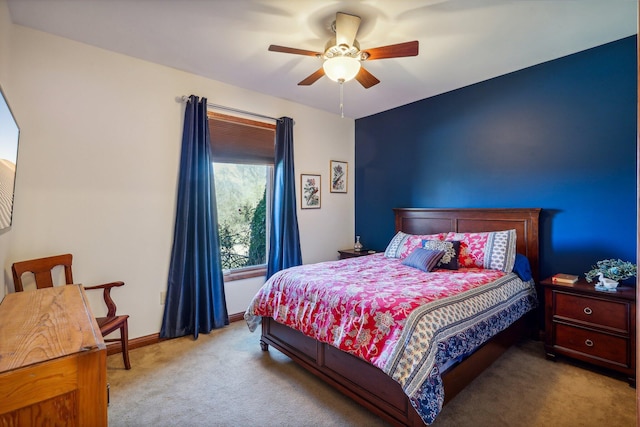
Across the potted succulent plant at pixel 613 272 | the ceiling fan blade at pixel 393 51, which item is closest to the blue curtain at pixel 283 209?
the ceiling fan blade at pixel 393 51

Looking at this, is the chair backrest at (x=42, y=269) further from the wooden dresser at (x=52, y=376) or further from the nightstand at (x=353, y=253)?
the nightstand at (x=353, y=253)

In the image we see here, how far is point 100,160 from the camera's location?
2.78 meters

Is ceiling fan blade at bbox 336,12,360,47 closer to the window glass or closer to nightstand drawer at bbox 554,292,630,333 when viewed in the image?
the window glass

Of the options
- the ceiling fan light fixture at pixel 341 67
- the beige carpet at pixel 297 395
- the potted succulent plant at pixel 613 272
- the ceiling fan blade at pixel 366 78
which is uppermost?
the ceiling fan blade at pixel 366 78

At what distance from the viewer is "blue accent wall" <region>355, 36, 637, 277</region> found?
269 centimetres

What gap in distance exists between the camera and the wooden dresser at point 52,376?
0.85 meters

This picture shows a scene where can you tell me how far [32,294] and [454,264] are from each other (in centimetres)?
319

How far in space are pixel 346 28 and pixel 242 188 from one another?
226cm

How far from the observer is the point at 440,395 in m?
1.64

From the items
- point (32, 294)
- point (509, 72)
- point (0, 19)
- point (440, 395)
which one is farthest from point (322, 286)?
point (509, 72)

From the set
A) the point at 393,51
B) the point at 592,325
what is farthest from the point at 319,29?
the point at 592,325

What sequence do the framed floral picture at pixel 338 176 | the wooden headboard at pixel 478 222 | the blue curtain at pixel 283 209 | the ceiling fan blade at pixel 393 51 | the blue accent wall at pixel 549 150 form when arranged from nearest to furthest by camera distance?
the ceiling fan blade at pixel 393 51 → the blue accent wall at pixel 549 150 → the wooden headboard at pixel 478 222 → the blue curtain at pixel 283 209 → the framed floral picture at pixel 338 176

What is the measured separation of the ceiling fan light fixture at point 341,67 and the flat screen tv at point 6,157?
6.35ft

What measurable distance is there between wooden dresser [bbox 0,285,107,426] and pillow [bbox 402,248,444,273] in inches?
99.6
